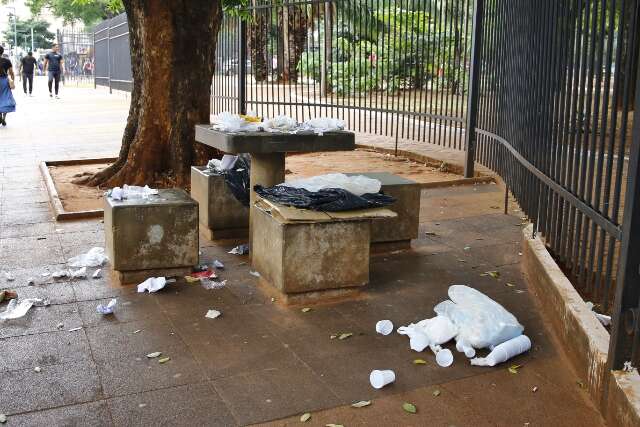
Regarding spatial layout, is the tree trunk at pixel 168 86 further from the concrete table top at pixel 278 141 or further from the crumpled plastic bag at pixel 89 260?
the concrete table top at pixel 278 141

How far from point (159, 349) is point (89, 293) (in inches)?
49.3

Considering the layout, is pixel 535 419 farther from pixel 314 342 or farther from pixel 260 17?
pixel 260 17

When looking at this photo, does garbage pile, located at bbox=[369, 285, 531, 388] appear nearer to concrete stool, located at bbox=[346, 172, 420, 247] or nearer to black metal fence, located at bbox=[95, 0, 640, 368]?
black metal fence, located at bbox=[95, 0, 640, 368]

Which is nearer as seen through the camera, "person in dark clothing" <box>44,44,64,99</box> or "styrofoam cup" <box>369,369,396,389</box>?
"styrofoam cup" <box>369,369,396,389</box>

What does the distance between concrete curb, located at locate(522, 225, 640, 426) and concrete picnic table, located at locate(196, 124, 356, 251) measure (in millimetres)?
1782

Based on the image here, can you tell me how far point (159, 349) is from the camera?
164 inches

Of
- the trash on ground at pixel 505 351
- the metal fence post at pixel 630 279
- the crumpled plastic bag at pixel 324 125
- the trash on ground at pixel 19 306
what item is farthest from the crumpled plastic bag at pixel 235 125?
the metal fence post at pixel 630 279

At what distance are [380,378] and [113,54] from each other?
31.1 metres

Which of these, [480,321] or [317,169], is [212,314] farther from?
[317,169]

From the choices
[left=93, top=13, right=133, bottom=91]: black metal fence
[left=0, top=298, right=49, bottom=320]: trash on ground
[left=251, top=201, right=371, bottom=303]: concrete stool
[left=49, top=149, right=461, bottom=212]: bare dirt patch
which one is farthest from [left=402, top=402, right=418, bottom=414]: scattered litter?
[left=93, top=13, right=133, bottom=91]: black metal fence

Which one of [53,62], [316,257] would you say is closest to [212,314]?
[316,257]

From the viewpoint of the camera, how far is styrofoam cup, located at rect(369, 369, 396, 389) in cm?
370

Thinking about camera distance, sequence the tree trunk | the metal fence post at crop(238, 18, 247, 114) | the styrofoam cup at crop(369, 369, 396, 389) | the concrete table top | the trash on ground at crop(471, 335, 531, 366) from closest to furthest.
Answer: the styrofoam cup at crop(369, 369, 396, 389) < the trash on ground at crop(471, 335, 531, 366) < the concrete table top < the tree trunk < the metal fence post at crop(238, 18, 247, 114)

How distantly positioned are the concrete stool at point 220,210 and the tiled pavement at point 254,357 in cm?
22
